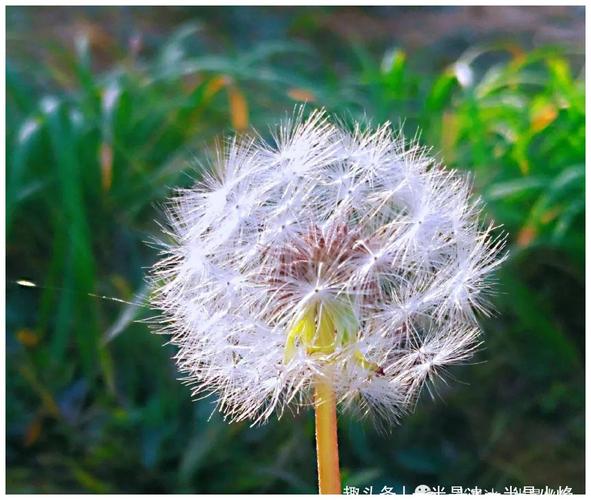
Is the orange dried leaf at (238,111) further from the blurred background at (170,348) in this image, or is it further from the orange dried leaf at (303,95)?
the orange dried leaf at (303,95)

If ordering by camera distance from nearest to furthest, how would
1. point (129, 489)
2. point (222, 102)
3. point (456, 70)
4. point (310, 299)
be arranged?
point (310, 299) → point (129, 489) → point (456, 70) → point (222, 102)

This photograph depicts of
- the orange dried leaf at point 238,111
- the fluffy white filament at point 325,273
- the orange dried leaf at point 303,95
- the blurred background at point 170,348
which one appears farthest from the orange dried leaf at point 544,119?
the fluffy white filament at point 325,273

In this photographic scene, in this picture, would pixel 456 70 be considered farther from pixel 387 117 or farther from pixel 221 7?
pixel 221 7

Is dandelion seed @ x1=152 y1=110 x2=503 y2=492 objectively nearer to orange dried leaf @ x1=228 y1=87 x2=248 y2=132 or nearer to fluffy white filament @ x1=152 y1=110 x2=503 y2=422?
fluffy white filament @ x1=152 y1=110 x2=503 y2=422

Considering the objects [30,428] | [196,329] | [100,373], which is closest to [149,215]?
[100,373]

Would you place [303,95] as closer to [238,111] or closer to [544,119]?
[238,111]

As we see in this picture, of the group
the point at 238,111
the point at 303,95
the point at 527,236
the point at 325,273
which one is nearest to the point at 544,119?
the point at 527,236
